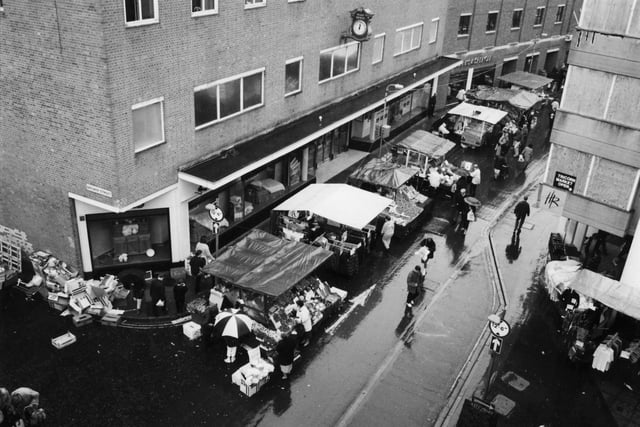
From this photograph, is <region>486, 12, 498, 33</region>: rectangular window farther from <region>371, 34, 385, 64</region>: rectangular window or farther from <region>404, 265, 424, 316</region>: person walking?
<region>404, 265, 424, 316</region>: person walking

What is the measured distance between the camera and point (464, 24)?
4566 centimetres

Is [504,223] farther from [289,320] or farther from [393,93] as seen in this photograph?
[289,320]

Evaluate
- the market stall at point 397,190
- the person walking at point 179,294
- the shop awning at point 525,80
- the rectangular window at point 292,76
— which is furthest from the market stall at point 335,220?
the shop awning at point 525,80

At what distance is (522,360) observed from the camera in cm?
2009

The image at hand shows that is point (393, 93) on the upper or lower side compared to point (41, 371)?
upper

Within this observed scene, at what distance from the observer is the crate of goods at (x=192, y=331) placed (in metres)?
19.9

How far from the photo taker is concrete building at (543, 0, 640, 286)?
67.1 feet

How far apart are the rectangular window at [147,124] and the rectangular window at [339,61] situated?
11081 mm

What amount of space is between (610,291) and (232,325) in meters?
12.2

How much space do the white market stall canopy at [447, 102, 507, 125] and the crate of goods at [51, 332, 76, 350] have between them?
27.6 meters

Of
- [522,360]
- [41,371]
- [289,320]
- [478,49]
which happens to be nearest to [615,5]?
[522,360]

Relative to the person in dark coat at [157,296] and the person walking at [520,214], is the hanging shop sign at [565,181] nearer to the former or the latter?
the person walking at [520,214]

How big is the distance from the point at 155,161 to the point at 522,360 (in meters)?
13.9

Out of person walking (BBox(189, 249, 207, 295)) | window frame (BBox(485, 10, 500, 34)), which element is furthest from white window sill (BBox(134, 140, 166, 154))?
window frame (BBox(485, 10, 500, 34))
